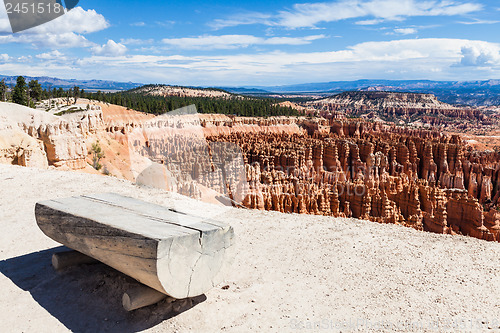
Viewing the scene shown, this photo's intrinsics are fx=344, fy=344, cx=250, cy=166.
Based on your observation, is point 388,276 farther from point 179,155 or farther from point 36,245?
point 179,155

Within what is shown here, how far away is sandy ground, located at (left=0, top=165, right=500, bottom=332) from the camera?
515cm

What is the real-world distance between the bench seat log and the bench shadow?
667mm

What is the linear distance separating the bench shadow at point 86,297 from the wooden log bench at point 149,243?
0.82 feet

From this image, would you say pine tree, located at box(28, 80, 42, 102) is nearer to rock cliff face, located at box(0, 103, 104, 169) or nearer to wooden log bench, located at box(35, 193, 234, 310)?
rock cliff face, located at box(0, 103, 104, 169)

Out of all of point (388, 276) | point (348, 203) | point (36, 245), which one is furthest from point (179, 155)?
point (388, 276)

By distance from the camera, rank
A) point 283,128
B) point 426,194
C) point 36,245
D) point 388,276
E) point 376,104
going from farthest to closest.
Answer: point 376,104 < point 283,128 < point 426,194 < point 36,245 < point 388,276

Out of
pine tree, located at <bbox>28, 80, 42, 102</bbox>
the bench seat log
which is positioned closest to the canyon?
the bench seat log

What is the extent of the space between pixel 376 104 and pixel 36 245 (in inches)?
6472

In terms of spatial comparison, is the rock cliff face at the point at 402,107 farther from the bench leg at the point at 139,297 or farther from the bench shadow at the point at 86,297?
the bench leg at the point at 139,297

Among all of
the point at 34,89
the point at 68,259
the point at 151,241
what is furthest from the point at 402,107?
the point at 151,241

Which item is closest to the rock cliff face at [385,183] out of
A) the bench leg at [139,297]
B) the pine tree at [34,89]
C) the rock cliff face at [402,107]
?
the bench leg at [139,297]

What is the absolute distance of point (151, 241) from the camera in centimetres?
449

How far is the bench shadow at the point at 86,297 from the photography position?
502 centimetres

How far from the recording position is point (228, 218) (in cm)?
974
